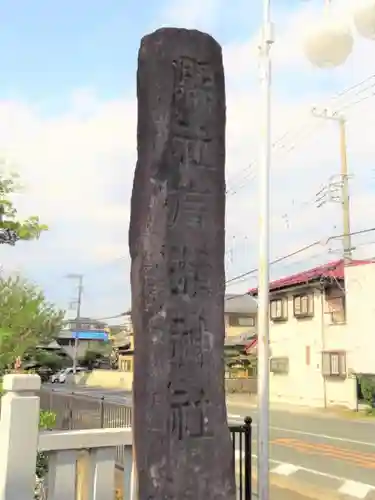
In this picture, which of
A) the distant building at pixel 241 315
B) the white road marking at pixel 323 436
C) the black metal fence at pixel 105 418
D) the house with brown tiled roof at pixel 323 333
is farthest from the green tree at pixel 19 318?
the distant building at pixel 241 315

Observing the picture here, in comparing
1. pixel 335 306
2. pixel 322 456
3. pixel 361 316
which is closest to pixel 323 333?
pixel 335 306

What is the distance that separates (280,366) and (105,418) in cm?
2383

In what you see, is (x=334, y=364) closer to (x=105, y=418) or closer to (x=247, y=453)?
(x=105, y=418)

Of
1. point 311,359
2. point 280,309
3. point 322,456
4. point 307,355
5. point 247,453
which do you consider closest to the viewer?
point 247,453

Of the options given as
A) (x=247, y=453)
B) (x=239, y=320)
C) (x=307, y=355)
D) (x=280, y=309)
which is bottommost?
(x=247, y=453)

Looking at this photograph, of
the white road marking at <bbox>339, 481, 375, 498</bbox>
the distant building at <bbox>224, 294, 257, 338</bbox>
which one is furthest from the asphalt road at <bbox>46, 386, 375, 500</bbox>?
the distant building at <bbox>224, 294, 257, 338</bbox>

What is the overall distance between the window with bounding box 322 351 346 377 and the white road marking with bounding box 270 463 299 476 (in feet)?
49.0

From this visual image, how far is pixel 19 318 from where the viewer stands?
8953 mm

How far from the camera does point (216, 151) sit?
12.7 ft

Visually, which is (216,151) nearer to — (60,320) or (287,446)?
(60,320)

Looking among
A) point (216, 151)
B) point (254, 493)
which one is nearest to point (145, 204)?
point (216, 151)

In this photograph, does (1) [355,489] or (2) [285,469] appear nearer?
(1) [355,489]

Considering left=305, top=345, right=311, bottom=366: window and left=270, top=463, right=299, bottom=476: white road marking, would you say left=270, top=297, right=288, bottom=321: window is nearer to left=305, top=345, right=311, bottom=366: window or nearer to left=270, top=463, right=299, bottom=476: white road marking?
left=305, top=345, right=311, bottom=366: window

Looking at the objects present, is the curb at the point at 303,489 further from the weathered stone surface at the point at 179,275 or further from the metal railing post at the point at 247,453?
the weathered stone surface at the point at 179,275
